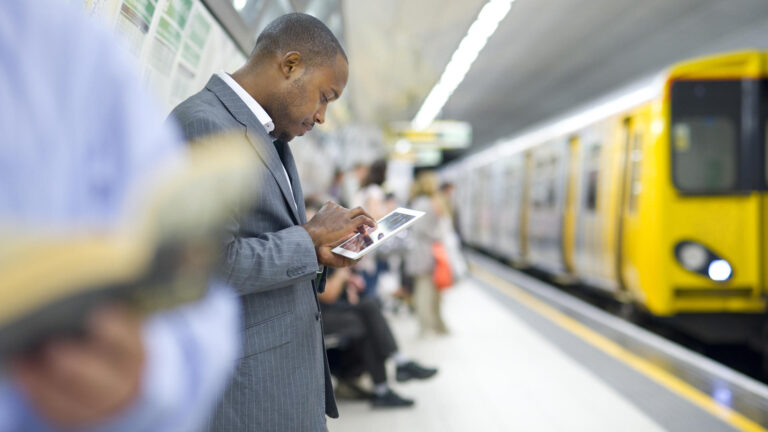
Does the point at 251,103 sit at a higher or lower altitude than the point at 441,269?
higher

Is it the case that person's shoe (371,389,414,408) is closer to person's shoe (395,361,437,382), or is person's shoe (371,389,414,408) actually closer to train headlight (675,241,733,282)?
person's shoe (395,361,437,382)

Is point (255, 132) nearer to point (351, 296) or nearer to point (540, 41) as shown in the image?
point (351, 296)

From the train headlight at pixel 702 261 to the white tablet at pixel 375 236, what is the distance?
4150mm

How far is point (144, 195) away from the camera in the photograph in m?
0.56

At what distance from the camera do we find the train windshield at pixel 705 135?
5273mm

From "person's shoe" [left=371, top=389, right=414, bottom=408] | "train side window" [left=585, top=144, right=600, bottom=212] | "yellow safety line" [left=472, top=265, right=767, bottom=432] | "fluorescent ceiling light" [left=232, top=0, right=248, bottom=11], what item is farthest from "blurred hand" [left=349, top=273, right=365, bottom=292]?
"train side window" [left=585, top=144, right=600, bottom=212]

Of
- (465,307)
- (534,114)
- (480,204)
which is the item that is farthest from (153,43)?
(534,114)

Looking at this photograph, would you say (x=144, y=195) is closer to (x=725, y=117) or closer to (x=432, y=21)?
(x=725, y=117)

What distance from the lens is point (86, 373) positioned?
494 mm

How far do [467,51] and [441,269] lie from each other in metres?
3.31

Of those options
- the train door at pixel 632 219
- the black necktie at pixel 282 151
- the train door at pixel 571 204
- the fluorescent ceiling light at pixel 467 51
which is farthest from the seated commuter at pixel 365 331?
the train door at pixel 571 204

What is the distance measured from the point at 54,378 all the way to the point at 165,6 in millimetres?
2437

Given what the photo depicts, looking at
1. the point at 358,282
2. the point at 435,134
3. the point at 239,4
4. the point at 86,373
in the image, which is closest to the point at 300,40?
the point at 86,373

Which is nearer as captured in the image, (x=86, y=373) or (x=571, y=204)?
(x=86, y=373)
